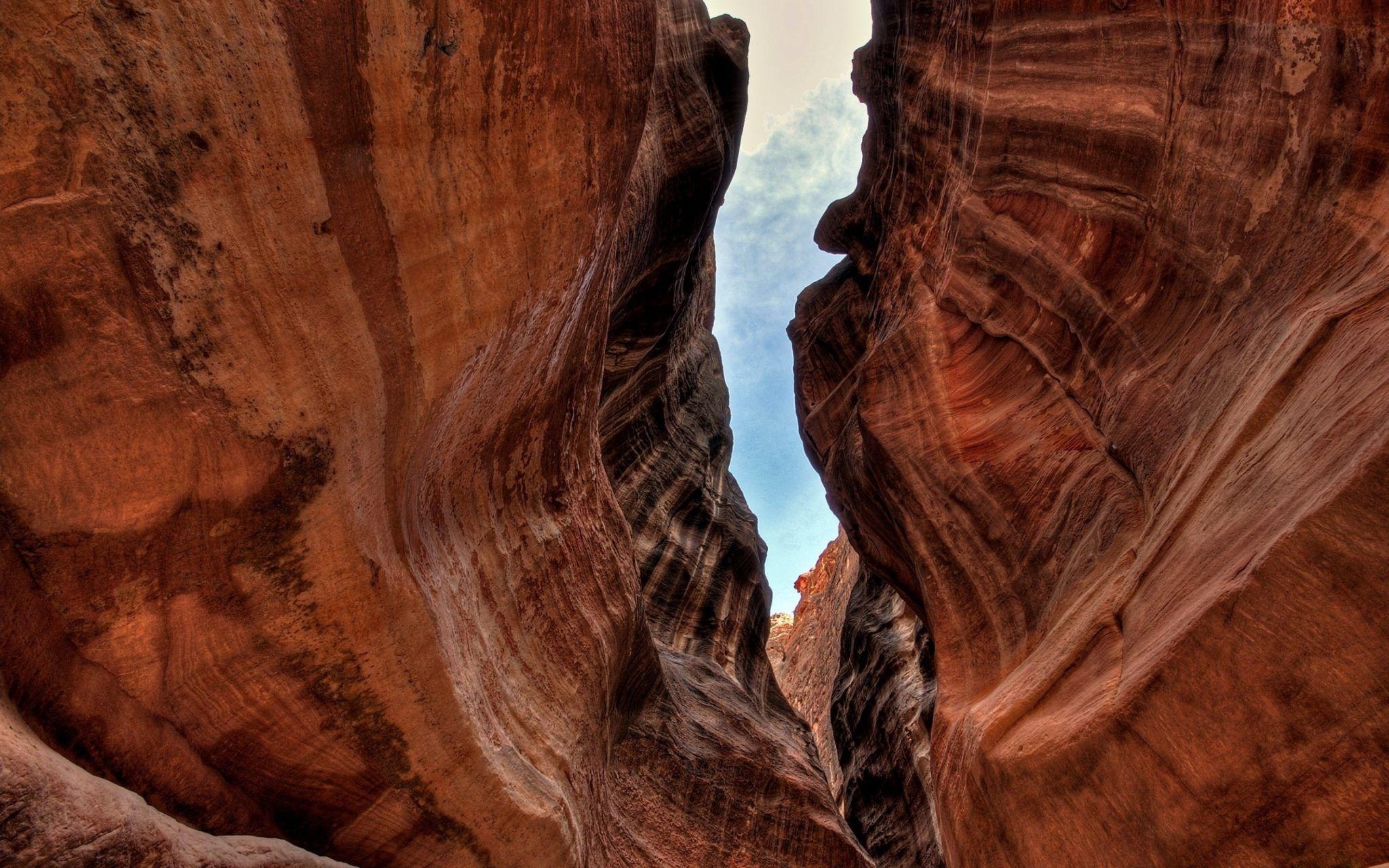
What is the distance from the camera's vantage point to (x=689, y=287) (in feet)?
52.4

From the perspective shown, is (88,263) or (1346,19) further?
(1346,19)

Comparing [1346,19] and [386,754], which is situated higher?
[1346,19]

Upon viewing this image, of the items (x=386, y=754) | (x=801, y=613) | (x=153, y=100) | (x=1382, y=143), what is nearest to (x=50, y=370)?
(x=153, y=100)

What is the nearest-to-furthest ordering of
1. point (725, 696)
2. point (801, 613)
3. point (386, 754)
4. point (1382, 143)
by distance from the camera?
1. point (386, 754)
2. point (1382, 143)
3. point (725, 696)
4. point (801, 613)

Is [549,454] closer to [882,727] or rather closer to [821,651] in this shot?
[882,727]

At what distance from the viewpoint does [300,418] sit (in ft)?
12.8

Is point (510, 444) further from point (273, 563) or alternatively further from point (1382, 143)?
point (1382, 143)

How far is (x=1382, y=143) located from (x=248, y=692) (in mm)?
8018

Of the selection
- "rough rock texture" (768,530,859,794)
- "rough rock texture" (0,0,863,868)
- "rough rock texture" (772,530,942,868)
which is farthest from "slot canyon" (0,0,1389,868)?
"rough rock texture" (768,530,859,794)

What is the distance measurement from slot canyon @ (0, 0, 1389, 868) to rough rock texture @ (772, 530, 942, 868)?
2979 millimetres

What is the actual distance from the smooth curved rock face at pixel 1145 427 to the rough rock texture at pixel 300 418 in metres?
4.06

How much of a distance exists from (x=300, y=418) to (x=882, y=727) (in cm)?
1267

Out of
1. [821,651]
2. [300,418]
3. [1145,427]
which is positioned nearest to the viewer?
[300,418]

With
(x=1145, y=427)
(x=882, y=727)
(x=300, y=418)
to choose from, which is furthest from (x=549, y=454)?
(x=882, y=727)
